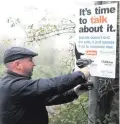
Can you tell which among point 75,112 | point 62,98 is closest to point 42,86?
point 62,98

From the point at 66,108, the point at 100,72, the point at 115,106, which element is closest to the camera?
the point at 100,72

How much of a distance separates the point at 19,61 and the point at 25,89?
13.1 inches

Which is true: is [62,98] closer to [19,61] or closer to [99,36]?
[19,61]

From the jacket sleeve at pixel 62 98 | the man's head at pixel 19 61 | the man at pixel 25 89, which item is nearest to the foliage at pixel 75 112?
the jacket sleeve at pixel 62 98

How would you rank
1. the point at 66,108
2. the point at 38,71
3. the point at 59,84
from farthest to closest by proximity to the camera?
1. the point at 38,71
2. the point at 66,108
3. the point at 59,84

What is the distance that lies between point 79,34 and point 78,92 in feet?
1.93

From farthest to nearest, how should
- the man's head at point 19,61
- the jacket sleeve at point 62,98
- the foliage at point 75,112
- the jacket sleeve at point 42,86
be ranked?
the foliage at point 75,112 < the jacket sleeve at point 62,98 < the man's head at point 19,61 < the jacket sleeve at point 42,86

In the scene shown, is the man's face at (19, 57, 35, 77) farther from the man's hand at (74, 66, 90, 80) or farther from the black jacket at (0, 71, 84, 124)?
the man's hand at (74, 66, 90, 80)

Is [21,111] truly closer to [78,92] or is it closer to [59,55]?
[78,92]

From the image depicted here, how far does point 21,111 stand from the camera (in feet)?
13.3

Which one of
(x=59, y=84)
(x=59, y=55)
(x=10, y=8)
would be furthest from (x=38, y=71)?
(x=59, y=84)

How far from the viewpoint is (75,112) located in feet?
18.8

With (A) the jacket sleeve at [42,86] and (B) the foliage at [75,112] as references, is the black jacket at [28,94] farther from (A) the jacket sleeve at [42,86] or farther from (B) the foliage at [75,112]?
(B) the foliage at [75,112]

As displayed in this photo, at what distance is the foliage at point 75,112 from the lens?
5.57 m
